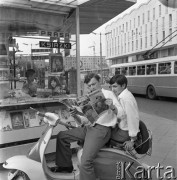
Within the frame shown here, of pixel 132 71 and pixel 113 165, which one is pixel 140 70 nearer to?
pixel 132 71

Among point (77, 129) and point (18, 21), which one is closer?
point (77, 129)

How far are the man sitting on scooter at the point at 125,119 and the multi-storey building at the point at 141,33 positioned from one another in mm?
25115

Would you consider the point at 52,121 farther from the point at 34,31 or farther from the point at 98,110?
the point at 34,31

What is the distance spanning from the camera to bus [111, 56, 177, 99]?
36.7ft

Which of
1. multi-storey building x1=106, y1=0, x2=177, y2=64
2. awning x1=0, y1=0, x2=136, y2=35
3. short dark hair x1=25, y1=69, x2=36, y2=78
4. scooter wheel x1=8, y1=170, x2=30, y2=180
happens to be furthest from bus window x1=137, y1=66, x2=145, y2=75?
multi-storey building x1=106, y1=0, x2=177, y2=64

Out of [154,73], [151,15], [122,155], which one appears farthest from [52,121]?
[151,15]

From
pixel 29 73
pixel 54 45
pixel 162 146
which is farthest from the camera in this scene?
pixel 162 146

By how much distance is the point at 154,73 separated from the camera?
12508mm

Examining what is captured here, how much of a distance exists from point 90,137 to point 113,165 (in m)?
0.39

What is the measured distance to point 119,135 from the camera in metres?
2.71

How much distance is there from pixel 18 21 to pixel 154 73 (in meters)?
9.63

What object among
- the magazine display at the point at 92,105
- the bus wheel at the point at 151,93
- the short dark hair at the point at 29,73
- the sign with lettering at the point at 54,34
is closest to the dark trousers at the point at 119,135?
the magazine display at the point at 92,105

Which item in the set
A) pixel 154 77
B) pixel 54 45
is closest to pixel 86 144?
pixel 54 45

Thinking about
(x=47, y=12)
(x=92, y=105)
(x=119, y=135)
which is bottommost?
(x=119, y=135)
